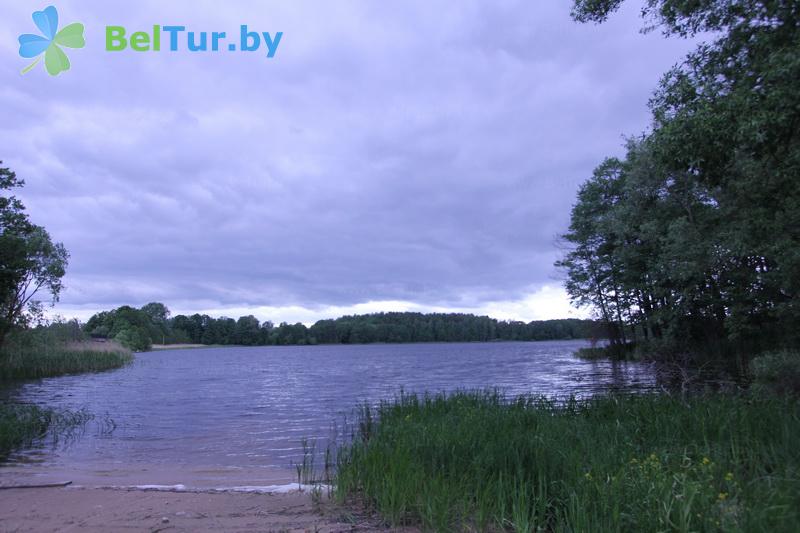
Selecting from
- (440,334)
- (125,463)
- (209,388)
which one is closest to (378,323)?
(440,334)

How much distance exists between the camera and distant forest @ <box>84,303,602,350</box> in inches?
5856

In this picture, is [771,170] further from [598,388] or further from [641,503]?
[598,388]

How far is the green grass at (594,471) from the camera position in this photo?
167 inches

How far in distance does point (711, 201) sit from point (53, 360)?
42885 millimetres

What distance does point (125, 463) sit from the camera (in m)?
11.4

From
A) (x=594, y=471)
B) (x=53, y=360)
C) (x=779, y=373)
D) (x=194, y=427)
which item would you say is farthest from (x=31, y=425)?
(x=53, y=360)

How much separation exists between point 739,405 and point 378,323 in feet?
529

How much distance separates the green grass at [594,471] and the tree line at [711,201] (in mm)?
3553

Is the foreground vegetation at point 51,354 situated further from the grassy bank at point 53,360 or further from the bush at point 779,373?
the bush at point 779,373

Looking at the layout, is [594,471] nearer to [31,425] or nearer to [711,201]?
[31,425]

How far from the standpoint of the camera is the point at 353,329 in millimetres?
160000

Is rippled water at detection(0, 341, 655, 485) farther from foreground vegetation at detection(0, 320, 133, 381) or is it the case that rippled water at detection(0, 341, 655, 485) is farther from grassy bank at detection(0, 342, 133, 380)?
foreground vegetation at detection(0, 320, 133, 381)

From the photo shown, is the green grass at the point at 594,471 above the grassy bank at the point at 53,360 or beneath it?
beneath

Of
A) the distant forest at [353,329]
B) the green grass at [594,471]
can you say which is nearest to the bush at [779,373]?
the green grass at [594,471]
